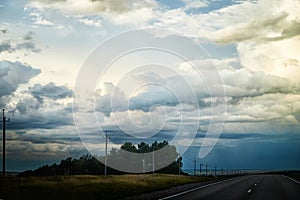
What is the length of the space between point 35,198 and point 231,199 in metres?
9.39

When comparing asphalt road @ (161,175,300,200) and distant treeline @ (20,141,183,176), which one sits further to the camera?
distant treeline @ (20,141,183,176)

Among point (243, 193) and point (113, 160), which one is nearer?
point (243, 193)

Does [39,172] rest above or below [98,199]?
below

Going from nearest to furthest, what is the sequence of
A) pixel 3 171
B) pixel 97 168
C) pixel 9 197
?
pixel 9 197 < pixel 3 171 < pixel 97 168

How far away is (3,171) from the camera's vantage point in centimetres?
4594

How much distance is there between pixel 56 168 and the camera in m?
120

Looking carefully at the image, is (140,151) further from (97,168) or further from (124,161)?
(97,168)

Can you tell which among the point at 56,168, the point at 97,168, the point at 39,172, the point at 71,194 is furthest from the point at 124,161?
the point at 71,194

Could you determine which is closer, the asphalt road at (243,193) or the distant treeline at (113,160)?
the asphalt road at (243,193)

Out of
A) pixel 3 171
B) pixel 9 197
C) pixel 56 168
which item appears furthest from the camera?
pixel 56 168

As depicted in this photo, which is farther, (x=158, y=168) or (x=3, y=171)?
(x=158, y=168)

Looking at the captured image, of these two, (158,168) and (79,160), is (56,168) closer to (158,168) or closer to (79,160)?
(79,160)

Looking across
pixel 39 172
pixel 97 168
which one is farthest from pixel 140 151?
pixel 39 172

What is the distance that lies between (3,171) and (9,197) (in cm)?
2504
